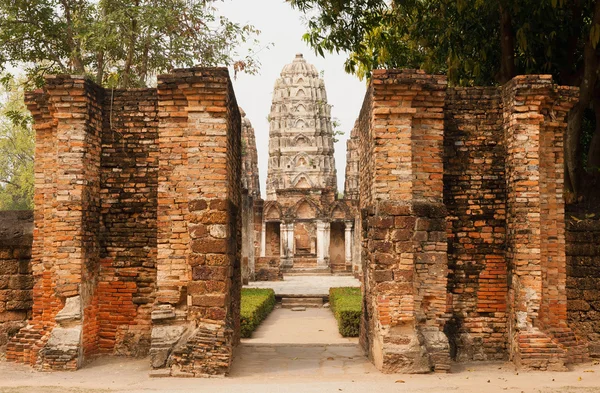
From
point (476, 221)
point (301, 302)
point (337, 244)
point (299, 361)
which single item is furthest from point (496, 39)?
point (337, 244)

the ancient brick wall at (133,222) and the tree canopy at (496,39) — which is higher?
the tree canopy at (496,39)

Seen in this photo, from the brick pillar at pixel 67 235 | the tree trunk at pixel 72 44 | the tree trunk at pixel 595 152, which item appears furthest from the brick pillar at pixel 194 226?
the tree trunk at pixel 72 44

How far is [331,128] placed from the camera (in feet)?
152

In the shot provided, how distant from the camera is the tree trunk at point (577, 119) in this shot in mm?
10727

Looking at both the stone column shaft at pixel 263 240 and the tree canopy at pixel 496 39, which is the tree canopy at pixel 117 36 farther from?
the stone column shaft at pixel 263 240

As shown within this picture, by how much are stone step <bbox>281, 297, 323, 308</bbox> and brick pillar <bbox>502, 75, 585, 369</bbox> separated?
1118cm

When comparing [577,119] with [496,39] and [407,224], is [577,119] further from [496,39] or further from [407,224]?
[407,224]

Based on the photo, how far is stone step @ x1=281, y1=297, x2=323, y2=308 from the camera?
19406 millimetres

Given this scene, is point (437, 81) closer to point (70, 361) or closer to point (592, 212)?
point (592, 212)

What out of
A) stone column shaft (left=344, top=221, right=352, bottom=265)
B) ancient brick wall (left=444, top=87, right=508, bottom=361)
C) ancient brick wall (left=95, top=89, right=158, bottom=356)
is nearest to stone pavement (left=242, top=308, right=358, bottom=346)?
ancient brick wall (left=444, top=87, right=508, bottom=361)

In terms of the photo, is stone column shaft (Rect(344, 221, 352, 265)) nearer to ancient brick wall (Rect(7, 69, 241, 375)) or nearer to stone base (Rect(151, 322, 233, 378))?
ancient brick wall (Rect(7, 69, 241, 375))

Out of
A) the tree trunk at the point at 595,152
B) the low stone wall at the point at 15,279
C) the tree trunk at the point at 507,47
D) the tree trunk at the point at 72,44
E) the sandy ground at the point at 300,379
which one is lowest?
the sandy ground at the point at 300,379

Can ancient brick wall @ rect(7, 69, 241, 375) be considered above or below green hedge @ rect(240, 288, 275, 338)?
above

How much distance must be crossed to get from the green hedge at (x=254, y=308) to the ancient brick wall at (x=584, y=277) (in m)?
6.28
